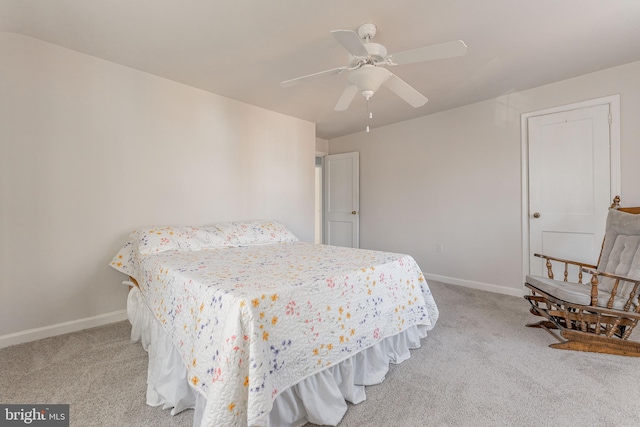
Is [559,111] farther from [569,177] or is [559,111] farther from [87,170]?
[87,170]

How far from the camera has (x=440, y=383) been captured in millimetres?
1727

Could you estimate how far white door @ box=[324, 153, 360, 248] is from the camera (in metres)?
4.99

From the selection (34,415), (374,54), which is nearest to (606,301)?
(374,54)

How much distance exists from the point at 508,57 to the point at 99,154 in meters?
3.67

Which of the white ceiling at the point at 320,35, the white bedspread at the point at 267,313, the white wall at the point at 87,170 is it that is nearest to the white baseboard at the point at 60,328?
the white wall at the point at 87,170

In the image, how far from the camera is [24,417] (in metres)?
1.45

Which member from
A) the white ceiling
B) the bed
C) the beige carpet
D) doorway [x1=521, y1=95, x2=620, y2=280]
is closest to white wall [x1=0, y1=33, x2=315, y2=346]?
the white ceiling

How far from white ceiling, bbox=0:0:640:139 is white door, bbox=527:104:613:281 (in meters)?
0.50

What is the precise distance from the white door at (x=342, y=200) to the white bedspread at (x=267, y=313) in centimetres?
277

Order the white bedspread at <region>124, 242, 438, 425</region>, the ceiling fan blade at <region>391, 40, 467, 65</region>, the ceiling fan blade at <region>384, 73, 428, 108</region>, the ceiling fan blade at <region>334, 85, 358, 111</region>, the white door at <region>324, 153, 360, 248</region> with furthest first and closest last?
1. the white door at <region>324, 153, 360, 248</region>
2. the ceiling fan blade at <region>334, 85, 358, 111</region>
3. the ceiling fan blade at <region>384, 73, 428, 108</region>
4. the ceiling fan blade at <region>391, 40, 467, 65</region>
5. the white bedspread at <region>124, 242, 438, 425</region>

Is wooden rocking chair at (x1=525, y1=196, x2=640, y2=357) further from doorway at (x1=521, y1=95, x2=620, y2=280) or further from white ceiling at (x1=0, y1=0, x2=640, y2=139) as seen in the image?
white ceiling at (x1=0, y1=0, x2=640, y2=139)

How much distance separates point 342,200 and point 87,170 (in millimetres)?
3631

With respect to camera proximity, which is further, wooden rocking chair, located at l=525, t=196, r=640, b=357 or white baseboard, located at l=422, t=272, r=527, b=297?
white baseboard, located at l=422, t=272, r=527, b=297

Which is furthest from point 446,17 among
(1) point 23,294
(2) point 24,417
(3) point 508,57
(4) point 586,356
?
(1) point 23,294
